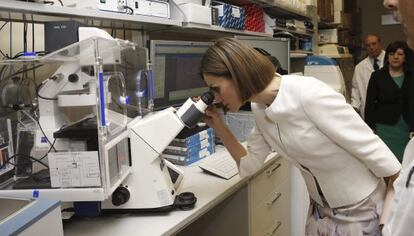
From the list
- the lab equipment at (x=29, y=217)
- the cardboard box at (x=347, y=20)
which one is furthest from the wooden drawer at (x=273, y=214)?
the cardboard box at (x=347, y=20)

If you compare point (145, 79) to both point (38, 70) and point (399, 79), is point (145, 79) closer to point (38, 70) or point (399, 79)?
point (38, 70)

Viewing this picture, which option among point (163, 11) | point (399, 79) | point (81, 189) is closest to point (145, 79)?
point (163, 11)

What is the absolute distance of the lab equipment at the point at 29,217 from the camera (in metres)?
0.75

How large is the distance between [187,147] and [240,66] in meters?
0.72

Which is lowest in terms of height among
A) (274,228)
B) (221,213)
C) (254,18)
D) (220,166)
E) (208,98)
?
(274,228)

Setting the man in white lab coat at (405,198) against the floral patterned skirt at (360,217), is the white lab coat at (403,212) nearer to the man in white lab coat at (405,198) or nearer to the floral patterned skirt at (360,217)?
the man in white lab coat at (405,198)

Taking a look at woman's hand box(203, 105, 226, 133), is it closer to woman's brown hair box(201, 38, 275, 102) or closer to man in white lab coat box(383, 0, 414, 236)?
woman's brown hair box(201, 38, 275, 102)

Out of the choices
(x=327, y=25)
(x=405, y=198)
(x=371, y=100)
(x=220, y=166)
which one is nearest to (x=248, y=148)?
(x=220, y=166)

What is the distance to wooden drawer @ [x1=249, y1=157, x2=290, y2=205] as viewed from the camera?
1.82 m

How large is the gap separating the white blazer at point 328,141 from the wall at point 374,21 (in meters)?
6.14

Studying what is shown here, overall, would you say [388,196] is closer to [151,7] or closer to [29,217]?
[29,217]

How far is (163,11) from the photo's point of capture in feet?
6.28

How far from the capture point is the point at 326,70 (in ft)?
12.9

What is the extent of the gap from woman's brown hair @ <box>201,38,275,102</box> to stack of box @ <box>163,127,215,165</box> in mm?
627
